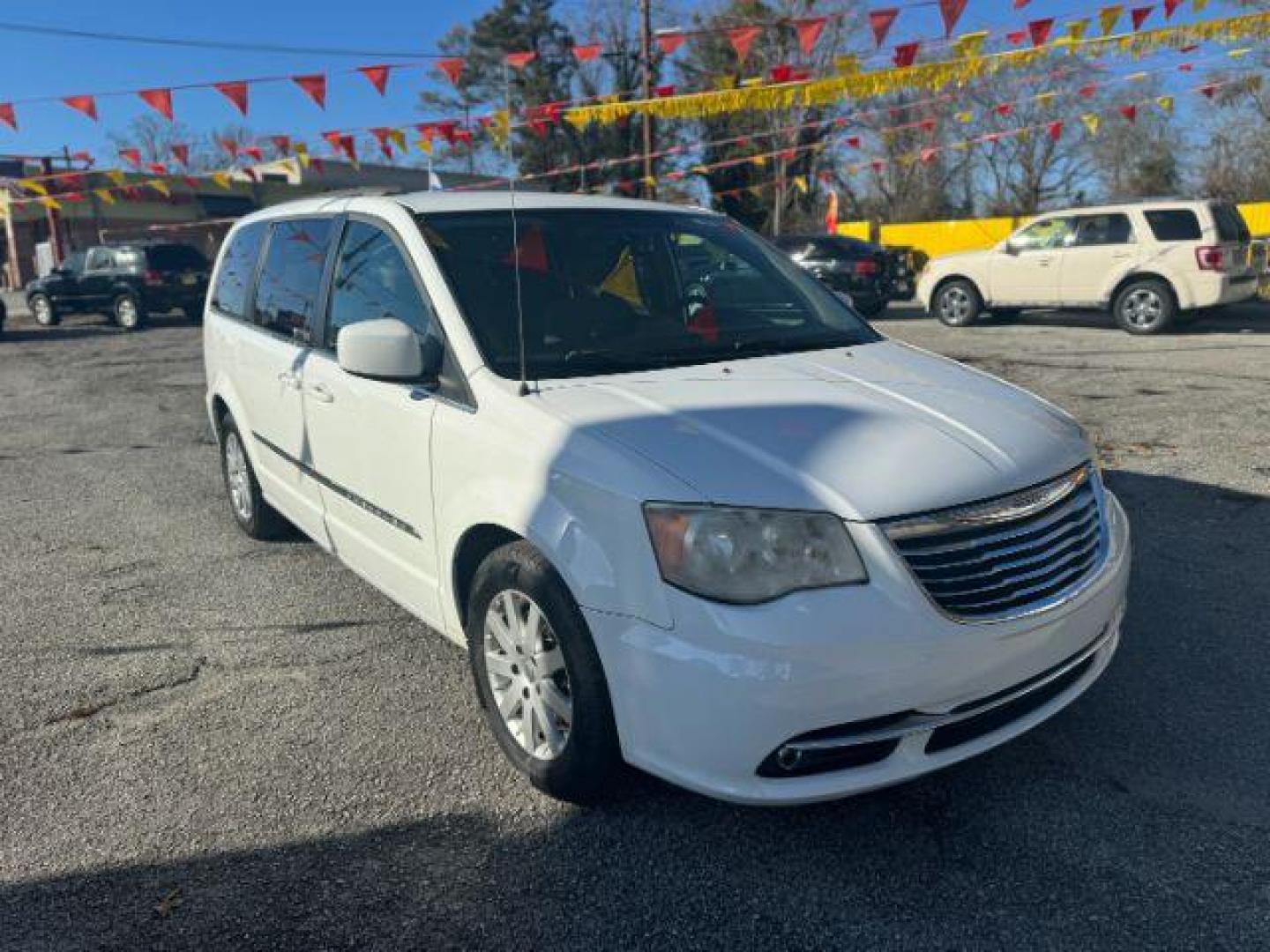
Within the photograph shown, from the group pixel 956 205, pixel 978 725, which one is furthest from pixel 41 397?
pixel 956 205

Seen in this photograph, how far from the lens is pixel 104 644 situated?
413 centimetres

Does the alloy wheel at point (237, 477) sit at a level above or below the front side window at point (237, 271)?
below

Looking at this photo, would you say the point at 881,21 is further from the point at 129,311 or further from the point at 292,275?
the point at 129,311

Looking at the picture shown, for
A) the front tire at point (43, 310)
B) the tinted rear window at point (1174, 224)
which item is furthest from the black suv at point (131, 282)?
the tinted rear window at point (1174, 224)

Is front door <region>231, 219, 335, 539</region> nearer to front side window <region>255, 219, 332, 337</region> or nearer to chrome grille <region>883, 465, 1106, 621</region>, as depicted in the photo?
front side window <region>255, 219, 332, 337</region>

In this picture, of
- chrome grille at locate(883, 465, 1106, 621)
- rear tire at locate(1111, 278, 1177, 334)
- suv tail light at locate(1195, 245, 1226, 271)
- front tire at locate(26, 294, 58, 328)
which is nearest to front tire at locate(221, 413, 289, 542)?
chrome grille at locate(883, 465, 1106, 621)

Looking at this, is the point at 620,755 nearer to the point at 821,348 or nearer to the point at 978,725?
the point at 978,725

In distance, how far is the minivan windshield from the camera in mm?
3270

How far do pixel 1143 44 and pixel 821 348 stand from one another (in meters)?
11.2

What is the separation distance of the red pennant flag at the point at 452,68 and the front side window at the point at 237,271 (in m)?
7.88

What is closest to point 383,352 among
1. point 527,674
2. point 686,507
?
point 527,674

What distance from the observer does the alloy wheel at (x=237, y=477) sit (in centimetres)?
529

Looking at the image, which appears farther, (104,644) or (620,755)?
(104,644)

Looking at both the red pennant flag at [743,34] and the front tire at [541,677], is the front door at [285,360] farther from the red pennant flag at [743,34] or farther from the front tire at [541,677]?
the red pennant flag at [743,34]
